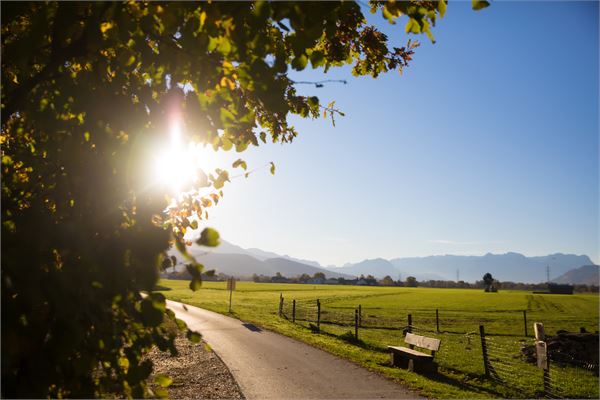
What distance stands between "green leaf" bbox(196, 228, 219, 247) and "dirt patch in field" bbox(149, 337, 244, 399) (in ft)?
19.3

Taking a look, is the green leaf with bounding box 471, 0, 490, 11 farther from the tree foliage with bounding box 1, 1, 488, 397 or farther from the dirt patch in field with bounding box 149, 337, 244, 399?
the dirt patch in field with bounding box 149, 337, 244, 399

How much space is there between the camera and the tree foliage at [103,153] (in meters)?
1.96

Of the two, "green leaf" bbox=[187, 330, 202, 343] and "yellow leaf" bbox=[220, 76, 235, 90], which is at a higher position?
"yellow leaf" bbox=[220, 76, 235, 90]

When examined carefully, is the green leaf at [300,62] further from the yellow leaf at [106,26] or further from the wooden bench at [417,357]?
the wooden bench at [417,357]

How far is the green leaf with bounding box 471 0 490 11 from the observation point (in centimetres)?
247

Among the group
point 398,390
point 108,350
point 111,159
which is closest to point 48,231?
point 111,159

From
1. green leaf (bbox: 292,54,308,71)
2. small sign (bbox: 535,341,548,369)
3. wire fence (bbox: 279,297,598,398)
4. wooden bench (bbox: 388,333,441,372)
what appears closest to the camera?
green leaf (bbox: 292,54,308,71)

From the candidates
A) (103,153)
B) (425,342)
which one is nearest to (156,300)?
(103,153)

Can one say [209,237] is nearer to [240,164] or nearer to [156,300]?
[156,300]

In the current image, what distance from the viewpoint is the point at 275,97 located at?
238cm

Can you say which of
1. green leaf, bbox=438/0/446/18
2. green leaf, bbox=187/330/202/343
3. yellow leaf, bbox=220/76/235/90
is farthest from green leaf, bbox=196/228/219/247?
green leaf, bbox=438/0/446/18

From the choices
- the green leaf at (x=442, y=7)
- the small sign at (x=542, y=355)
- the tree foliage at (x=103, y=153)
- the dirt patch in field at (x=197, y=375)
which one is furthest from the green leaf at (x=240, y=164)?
the small sign at (x=542, y=355)

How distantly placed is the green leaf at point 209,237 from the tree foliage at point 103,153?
1 cm

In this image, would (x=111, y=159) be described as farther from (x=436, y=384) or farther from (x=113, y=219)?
(x=436, y=384)
